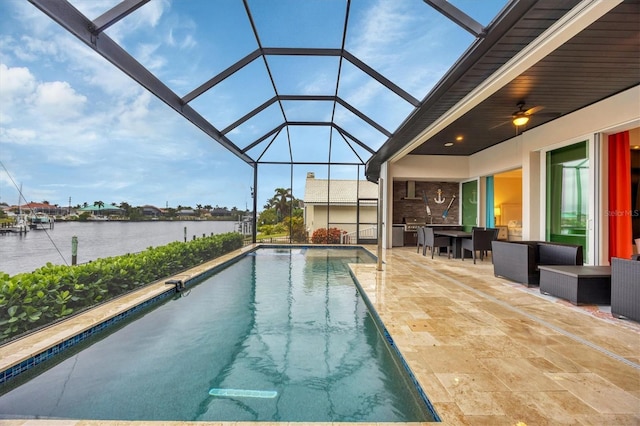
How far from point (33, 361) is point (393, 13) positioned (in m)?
5.20

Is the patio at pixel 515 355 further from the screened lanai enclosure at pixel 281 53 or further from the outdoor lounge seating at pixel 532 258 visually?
the screened lanai enclosure at pixel 281 53

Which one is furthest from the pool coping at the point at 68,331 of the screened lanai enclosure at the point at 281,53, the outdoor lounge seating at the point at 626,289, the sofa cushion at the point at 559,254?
the sofa cushion at the point at 559,254

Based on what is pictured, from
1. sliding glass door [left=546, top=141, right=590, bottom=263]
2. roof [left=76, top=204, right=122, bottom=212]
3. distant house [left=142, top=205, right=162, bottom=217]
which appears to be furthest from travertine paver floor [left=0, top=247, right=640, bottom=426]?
distant house [left=142, top=205, right=162, bottom=217]

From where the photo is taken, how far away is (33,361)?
7.76 ft

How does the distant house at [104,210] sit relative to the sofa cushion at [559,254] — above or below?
above

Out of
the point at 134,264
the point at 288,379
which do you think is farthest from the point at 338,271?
the point at 288,379

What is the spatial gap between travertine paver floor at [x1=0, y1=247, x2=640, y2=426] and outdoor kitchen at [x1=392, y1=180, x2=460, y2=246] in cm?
654

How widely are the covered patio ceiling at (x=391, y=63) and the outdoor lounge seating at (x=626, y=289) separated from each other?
223cm

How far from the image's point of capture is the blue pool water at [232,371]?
1.98m

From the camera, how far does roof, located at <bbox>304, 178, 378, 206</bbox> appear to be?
450 inches

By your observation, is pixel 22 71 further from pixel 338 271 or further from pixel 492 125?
pixel 492 125

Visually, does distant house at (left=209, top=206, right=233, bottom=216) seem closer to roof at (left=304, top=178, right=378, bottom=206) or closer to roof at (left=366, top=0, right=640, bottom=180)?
roof at (left=304, top=178, right=378, bottom=206)

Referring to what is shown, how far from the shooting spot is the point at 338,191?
11.9 metres

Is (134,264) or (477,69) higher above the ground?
(477,69)
